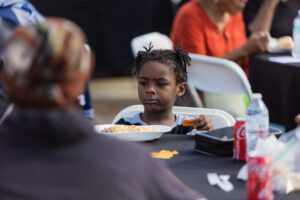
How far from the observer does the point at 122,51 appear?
9.27 m

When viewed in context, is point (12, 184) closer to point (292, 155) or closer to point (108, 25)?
point (292, 155)

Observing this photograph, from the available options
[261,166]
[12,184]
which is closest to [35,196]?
[12,184]

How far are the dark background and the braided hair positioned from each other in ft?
16.2

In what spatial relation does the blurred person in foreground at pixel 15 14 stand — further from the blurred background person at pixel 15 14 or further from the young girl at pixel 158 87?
the young girl at pixel 158 87

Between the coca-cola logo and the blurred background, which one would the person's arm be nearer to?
the blurred background

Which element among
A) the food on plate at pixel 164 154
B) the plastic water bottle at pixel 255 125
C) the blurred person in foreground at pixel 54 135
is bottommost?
the food on plate at pixel 164 154

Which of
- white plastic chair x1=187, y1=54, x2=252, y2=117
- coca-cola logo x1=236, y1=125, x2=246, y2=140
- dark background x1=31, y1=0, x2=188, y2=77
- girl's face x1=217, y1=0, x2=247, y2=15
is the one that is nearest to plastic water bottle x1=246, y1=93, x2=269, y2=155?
coca-cola logo x1=236, y1=125, x2=246, y2=140

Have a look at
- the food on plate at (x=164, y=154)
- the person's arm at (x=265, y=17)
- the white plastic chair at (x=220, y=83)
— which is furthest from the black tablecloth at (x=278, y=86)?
the food on plate at (x=164, y=154)

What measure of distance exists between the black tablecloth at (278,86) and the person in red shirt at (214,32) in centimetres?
10

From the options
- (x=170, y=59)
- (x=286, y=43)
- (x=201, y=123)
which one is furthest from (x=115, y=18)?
(x=201, y=123)

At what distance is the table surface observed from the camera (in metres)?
2.80

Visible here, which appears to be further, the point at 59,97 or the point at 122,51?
the point at 122,51

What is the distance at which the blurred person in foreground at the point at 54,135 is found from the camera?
199 cm

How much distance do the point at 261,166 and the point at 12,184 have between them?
2.66ft
